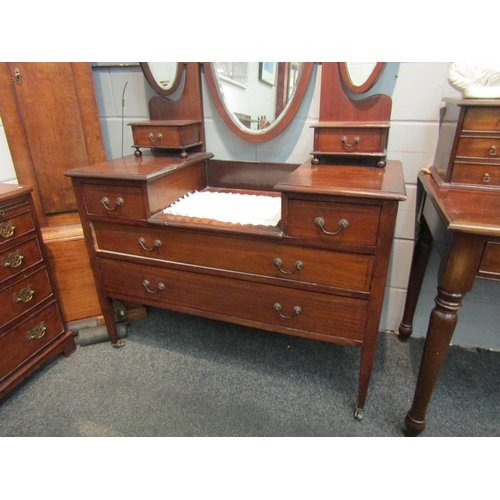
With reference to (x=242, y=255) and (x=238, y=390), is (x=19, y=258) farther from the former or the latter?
(x=238, y=390)

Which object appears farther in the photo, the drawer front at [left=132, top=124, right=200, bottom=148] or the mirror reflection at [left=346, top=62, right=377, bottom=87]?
the drawer front at [left=132, top=124, right=200, bottom=148]

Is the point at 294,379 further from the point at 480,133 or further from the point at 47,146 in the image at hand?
the point at 47,146

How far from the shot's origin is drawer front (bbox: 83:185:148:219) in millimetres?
1326

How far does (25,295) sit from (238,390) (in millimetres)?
1015

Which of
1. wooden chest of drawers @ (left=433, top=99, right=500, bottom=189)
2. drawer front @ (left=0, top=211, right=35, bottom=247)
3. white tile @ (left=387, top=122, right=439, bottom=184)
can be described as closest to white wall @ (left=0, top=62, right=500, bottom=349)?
white tile @ (left=387, top=122, right=439, bottom=184)

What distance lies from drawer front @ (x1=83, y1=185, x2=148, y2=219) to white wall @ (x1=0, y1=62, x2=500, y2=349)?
59cm

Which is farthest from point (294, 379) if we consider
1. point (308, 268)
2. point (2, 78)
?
point (2, 78)

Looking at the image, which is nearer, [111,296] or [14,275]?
[14,275]

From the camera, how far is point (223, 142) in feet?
5.67

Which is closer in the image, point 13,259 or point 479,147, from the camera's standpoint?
point 479,147

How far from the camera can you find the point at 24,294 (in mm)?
1480

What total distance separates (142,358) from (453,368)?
1.50 metres

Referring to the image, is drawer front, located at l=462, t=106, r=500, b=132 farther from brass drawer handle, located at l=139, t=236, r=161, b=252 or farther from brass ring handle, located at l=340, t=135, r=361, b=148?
brass drawer handle, located at l=139, t=236, r=161, b=252

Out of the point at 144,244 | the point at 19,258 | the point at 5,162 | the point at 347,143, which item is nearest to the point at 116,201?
the point at 144,244
